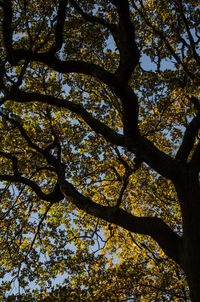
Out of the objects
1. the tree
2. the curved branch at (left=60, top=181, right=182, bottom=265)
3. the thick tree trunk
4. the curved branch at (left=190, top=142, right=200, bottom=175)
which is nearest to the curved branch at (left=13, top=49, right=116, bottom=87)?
the tree

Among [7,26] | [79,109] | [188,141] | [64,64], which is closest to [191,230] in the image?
[188,141]

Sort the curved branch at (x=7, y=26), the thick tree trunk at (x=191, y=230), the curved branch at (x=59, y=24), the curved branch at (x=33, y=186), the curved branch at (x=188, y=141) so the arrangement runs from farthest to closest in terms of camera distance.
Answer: the curved branch at (x=33, y=186) → the curved branch at (x=59, y=24) → the curved branch at (x=188, y=141) → the curved branch at (x=7, y=26) → the thick tree trunk at (x=191, y=230)

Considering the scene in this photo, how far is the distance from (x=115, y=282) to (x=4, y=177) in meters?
7.10

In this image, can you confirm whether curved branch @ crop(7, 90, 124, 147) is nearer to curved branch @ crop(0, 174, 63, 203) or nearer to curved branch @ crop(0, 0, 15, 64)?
curved branch @ crop(0, 0, 15, 64)

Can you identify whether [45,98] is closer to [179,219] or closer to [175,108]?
[175,108]

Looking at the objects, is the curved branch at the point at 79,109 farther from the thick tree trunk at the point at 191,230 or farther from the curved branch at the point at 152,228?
the thick tree trunk at the point at 191,230

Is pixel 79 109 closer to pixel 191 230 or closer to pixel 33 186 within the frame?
pixel 33 186

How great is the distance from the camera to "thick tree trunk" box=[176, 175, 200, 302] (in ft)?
19.3

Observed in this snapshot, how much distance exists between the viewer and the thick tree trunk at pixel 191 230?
5895 mm

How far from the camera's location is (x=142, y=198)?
1683cm

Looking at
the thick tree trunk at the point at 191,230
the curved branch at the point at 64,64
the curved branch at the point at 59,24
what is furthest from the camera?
the curved branch at the point at 59,24

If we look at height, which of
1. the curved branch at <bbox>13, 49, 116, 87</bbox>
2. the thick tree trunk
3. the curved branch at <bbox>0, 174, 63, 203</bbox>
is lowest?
the thick tree trunk

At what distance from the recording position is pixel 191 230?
665cm

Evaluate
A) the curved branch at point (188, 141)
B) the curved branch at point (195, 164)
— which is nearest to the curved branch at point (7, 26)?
the curved branch at point (188, 141)
